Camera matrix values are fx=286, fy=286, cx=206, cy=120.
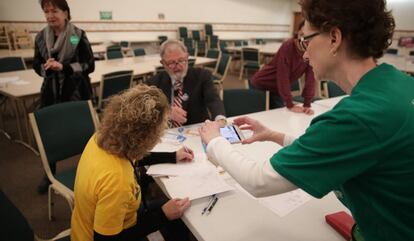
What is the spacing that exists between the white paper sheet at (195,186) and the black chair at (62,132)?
698 mm

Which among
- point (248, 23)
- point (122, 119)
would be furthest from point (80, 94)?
point (248, 23)

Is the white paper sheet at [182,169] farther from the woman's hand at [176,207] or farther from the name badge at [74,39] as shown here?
the name badge at [74,39]

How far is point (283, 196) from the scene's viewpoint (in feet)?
3.90

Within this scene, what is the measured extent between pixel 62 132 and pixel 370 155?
1.76 meters

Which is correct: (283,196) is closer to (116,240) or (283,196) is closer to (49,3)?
(116,240)

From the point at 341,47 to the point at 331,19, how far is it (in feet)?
0.26

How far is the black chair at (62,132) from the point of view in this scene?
67.3 inches

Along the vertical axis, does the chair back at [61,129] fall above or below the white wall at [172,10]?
below

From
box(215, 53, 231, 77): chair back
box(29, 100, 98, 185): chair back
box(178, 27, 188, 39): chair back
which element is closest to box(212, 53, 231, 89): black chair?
box(215, 53, 231, 77): chair back

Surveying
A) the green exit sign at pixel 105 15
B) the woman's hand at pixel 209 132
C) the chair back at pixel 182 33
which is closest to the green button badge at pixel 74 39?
the woman's hand at pixel 209 132

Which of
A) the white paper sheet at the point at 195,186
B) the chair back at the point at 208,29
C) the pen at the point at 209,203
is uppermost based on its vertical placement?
the chair back at the point at 208,29

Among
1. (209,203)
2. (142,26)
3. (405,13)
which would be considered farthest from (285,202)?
(405,13)

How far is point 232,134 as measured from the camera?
5.01ft

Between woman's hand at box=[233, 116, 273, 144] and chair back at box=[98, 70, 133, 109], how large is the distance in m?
2.16
